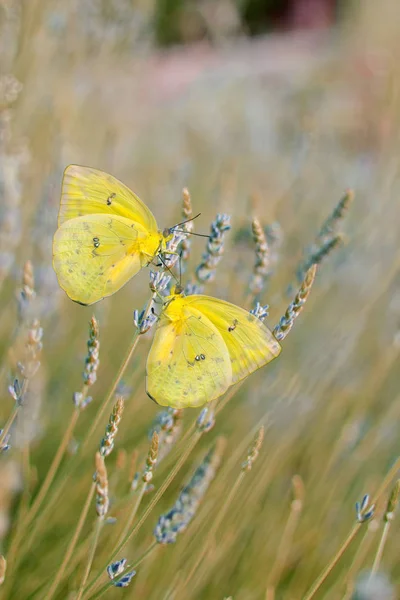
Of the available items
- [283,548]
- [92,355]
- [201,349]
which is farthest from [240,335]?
[283,548]

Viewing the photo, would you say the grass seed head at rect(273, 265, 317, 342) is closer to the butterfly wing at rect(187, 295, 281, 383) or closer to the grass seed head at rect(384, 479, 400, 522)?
the butterfly wing at rect(187, 295, 281, 383)

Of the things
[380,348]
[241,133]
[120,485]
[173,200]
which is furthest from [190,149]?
[120,485]

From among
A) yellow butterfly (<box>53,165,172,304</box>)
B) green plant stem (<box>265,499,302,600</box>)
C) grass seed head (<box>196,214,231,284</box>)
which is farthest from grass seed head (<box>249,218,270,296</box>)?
green plant stem (<box>265,499,302,600</box>)

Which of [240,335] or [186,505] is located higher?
[240,335]

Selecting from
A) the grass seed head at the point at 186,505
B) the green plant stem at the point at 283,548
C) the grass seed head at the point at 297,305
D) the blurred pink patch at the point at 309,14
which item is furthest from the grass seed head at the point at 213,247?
the blurred pink patch at the point at 309,14

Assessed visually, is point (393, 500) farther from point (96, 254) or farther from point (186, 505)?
point (96, 254)

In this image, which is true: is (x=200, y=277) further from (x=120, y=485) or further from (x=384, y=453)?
(x=384, y=453)

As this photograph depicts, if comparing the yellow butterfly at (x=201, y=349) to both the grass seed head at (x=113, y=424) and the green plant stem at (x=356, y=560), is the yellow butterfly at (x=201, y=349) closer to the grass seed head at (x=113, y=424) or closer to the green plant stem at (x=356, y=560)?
the grass seed head at (x=113, y=424)

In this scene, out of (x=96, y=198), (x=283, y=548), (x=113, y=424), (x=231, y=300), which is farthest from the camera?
(x=231, y=300)
